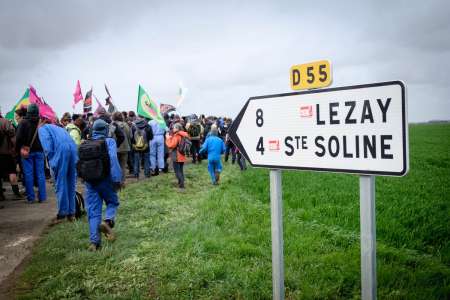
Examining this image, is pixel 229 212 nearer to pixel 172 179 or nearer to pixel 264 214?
pixel 264 214

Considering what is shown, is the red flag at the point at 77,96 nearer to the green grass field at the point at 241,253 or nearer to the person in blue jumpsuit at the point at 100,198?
the green grass field at the point at 241,253

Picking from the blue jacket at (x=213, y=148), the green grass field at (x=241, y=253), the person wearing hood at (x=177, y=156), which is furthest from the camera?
the blue jacket at (x=213, y=148)

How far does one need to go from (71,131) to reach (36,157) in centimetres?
103

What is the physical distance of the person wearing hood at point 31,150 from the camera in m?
7.95

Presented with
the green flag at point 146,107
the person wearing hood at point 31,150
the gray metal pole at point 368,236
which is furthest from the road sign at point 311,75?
the green flag at point 146,107

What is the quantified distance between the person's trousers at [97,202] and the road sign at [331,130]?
11.1ft

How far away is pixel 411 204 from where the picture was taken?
7.18 metres

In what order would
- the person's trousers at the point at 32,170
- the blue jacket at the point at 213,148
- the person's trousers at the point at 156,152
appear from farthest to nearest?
the person's trousers at the point at 156,152 → the blue jacket at the point at 213,148 → the person's trousers at the point at 32,170

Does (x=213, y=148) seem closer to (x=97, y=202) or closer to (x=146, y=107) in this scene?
(x=146, y=107)

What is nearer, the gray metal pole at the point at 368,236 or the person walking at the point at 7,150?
the gray metal pole at the point at 368,236

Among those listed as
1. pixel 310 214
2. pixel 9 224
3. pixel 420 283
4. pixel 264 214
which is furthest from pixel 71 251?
pixel 420 283

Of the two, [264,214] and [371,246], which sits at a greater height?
[371,246]

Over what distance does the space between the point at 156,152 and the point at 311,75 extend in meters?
11.3

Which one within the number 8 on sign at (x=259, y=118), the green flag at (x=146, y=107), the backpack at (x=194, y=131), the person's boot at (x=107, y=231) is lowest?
the person's boot at (x=107, y=231)
